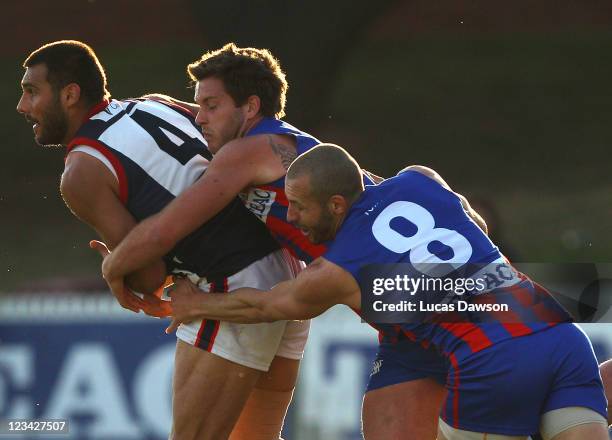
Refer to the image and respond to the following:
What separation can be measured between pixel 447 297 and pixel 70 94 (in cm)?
163

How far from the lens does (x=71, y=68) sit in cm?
401

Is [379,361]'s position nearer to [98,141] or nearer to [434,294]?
[434,294]

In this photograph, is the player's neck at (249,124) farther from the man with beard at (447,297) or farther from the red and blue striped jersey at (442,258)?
the red and blue striped jersey at (442,258)

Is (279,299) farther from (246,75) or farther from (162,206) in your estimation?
(246,75)

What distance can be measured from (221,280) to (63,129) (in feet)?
2.72

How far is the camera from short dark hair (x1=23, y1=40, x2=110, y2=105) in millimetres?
3990

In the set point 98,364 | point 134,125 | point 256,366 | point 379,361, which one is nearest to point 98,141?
point 134,125

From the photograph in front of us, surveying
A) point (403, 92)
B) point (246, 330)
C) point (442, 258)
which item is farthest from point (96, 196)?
point (403, 92)

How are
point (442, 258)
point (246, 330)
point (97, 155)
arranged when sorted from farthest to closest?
point (246, 330)
point (97, 155)
point (442, 258)

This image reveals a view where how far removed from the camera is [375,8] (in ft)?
30.5

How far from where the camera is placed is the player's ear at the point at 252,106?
3.96m

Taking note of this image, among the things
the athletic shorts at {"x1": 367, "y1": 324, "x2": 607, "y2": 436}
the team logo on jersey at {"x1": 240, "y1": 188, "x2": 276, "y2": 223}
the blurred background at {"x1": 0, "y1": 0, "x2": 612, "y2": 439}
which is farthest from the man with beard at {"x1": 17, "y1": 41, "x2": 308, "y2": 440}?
the blurred background at {"x1": 0, "y1": 0, "x2": 612, "y2": 439}

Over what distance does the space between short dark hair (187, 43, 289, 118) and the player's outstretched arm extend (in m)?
0.25

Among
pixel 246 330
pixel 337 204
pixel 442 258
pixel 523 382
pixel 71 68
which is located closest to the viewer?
pixel 523 382
